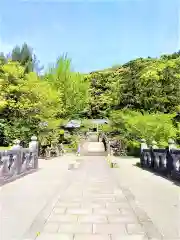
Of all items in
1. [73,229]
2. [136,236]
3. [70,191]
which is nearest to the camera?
[136,236]

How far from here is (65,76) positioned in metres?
33.2

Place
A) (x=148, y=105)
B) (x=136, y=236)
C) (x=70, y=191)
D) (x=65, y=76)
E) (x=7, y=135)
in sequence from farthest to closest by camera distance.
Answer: (x=65, y=76), (x=148, y=105), (x=7, y=135), (x=70, y=191), (x=136, y=236)

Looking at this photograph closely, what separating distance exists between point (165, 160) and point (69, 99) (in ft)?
74.9

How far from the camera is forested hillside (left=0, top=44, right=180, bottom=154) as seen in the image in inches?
812

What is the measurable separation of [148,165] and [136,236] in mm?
10426

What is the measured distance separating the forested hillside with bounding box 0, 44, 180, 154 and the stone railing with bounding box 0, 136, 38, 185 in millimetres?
7119

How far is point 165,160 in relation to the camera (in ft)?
35.3

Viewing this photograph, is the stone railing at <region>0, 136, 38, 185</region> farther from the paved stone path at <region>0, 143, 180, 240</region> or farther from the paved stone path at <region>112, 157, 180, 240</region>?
the paved stone path at <region>112, 157, 180, 240</region>

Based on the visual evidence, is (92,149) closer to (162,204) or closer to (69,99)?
(69,99)

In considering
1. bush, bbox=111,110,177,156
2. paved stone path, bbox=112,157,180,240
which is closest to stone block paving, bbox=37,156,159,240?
paved stone path, bbox=112,157,180,240

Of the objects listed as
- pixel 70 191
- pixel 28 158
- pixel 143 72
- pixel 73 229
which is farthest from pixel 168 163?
pixel 143 72

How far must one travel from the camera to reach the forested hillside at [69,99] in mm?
20625

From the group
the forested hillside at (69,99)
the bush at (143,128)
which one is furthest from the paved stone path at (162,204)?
the forested hillside at (69,99)

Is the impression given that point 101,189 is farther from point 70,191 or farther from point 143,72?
point 143,72
